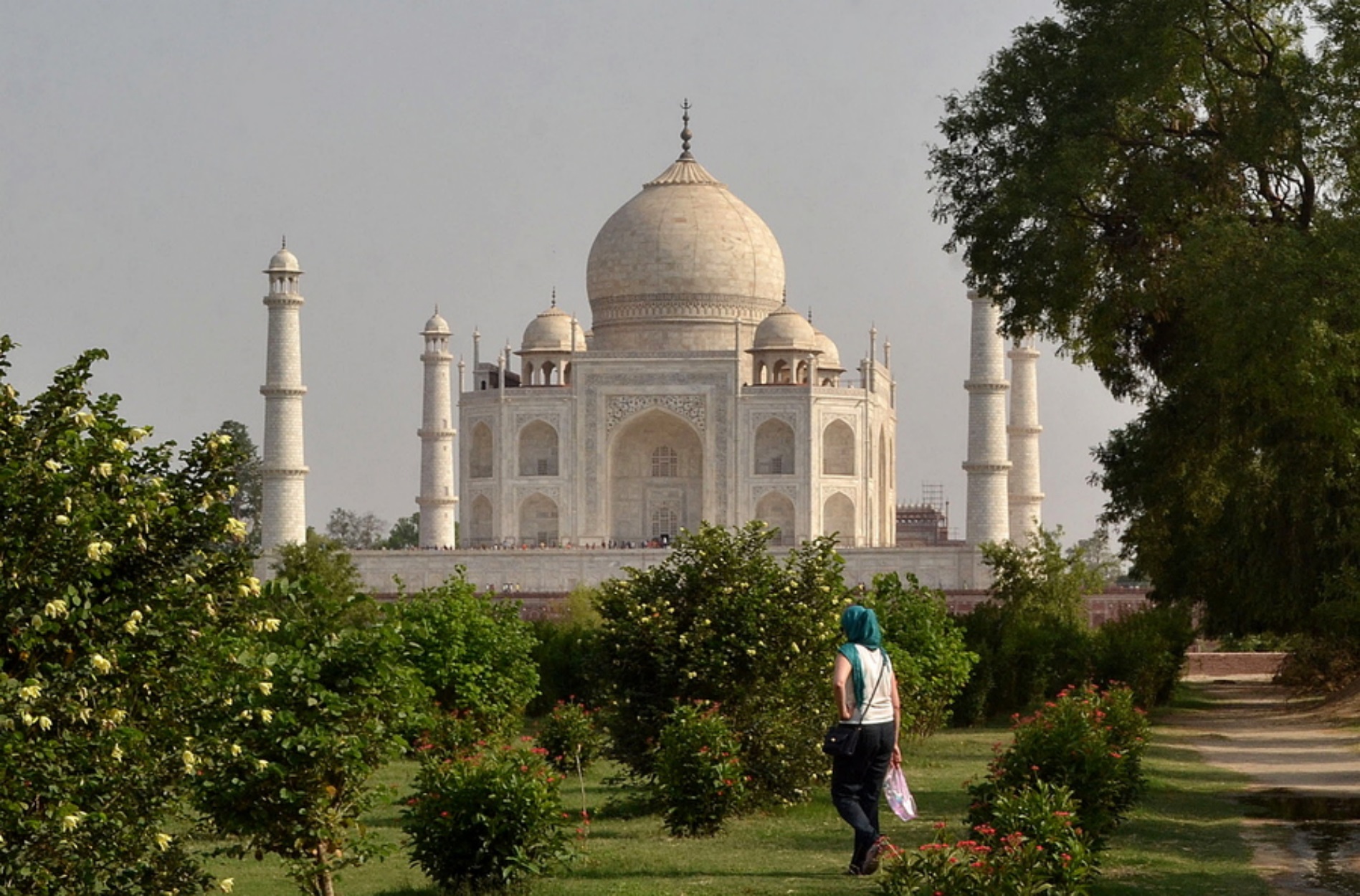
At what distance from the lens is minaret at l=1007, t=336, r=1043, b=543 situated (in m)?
36.2

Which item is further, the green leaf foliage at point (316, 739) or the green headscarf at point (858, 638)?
the green headscarf at point (858, 638)

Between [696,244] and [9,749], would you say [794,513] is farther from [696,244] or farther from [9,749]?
[9,749]

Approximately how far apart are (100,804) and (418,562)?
96.3ft

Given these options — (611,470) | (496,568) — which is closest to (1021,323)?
(496,568)

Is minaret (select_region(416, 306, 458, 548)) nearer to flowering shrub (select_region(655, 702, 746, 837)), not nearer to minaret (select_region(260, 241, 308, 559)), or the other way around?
minaret (select_region(260, 241, 308, 559))

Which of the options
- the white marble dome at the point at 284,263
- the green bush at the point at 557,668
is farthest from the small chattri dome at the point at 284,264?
the green bush at the point at 557,668

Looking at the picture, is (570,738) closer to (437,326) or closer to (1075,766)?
(1075,766)

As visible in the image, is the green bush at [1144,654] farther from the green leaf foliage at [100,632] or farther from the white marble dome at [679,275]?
the white marble dome at [679,275]

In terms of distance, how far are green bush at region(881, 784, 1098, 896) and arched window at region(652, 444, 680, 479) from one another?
102ft

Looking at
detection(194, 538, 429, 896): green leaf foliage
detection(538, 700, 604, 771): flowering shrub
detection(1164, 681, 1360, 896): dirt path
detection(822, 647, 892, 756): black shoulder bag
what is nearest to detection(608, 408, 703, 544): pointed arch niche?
detection(1164, 681, 1360, 896): dirt path

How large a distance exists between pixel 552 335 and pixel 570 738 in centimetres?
2716

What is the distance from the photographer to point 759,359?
37000 millimetres

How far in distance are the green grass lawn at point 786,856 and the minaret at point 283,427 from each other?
2326 cm

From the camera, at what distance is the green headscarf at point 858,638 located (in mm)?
6516
